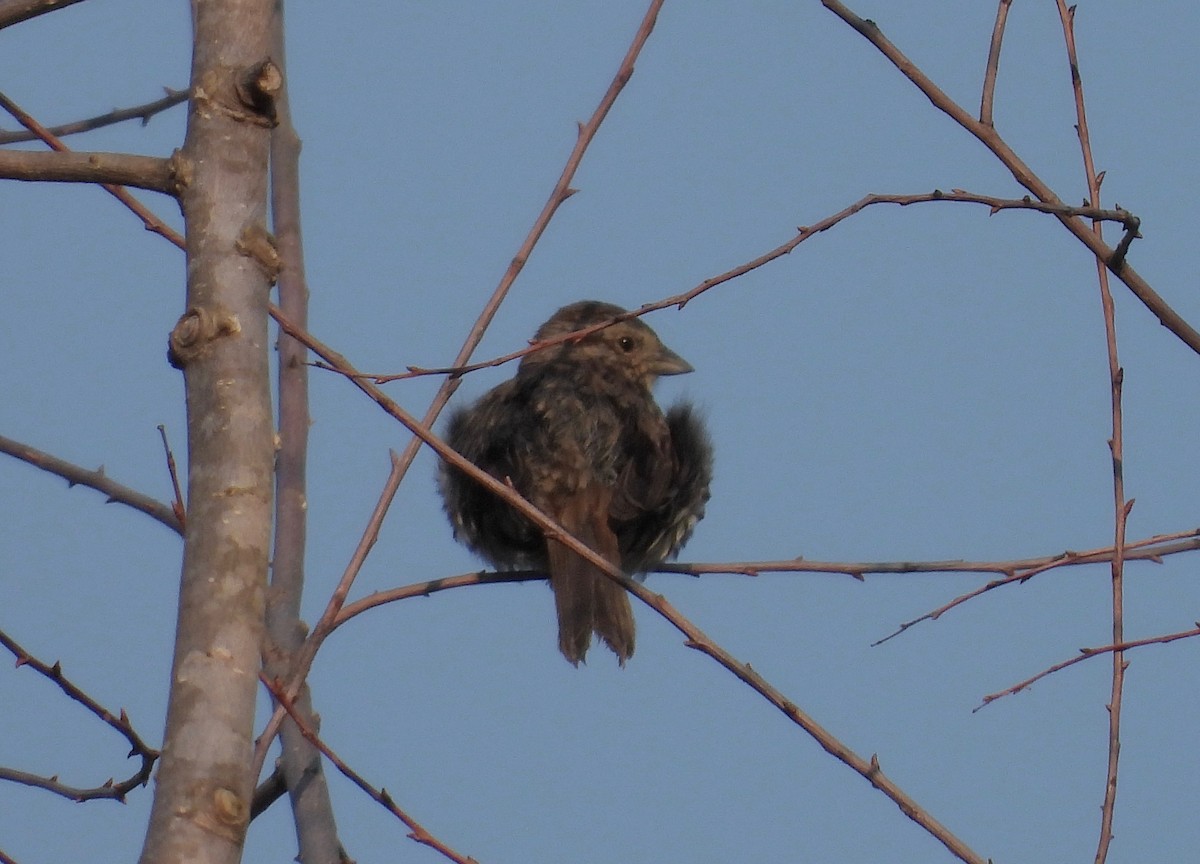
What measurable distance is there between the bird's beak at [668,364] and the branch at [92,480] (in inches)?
105

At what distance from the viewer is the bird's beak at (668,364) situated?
21.1 feet

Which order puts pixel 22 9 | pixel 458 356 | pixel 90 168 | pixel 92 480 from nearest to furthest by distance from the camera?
pixel 90 168 → pixel 22 9 → pixel 458 356 → pixel 92 480

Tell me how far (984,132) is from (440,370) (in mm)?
1074

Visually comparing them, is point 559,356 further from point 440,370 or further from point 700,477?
point 440,370

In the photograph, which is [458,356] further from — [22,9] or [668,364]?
[668,364]

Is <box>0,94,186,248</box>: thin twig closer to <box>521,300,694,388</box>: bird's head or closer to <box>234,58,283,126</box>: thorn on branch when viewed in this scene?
<box>234,58,283,126</box>: thorn on branch

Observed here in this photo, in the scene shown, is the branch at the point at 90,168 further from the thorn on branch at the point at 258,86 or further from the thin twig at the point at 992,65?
the thin twig at the point at 992,65

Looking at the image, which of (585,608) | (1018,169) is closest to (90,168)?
(1018,169)

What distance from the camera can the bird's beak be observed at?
643 cm

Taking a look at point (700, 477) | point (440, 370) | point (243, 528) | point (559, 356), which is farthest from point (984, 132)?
point (559, 356)

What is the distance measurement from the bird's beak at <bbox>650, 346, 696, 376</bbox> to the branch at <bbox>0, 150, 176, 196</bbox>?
13.6ft

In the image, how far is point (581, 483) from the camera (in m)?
5.18

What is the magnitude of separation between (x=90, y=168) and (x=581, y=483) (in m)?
2.97

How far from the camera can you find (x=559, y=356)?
5988 mm
